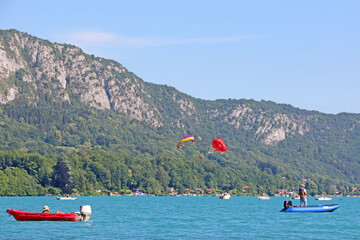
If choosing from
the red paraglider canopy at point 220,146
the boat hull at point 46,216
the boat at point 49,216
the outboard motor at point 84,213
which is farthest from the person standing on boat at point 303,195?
the boat hull at point 46,216

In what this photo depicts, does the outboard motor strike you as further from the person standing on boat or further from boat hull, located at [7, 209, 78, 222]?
the person standing on boat

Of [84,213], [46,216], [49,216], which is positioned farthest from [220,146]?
[46,216]

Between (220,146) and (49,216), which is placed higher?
(220,146)

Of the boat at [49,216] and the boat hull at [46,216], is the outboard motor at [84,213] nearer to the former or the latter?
the boat at [49,216]

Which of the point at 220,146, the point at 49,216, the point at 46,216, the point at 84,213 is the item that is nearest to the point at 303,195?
the point at 220,146

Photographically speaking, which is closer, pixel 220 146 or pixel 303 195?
pixel 303 195

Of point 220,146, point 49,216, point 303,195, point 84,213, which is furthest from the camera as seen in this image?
point 220,146

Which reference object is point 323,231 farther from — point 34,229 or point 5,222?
point 5,222

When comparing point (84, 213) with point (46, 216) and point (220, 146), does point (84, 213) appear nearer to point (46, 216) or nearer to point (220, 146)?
point (46, 216)

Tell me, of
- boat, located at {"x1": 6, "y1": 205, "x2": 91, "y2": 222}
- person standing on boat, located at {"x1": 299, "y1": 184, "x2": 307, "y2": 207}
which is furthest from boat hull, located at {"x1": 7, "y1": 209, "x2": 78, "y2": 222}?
person standing on boat, located at {"x1": 299, "y1": 184, "x2": 307, "y2": 207}

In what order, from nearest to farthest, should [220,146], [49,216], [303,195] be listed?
[49,216] < [303,195] < [220,146]

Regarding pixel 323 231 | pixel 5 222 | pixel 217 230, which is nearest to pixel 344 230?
pixel 323 231

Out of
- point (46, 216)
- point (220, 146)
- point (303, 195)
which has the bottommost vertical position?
point (46, 216)

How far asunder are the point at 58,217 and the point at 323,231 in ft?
123
